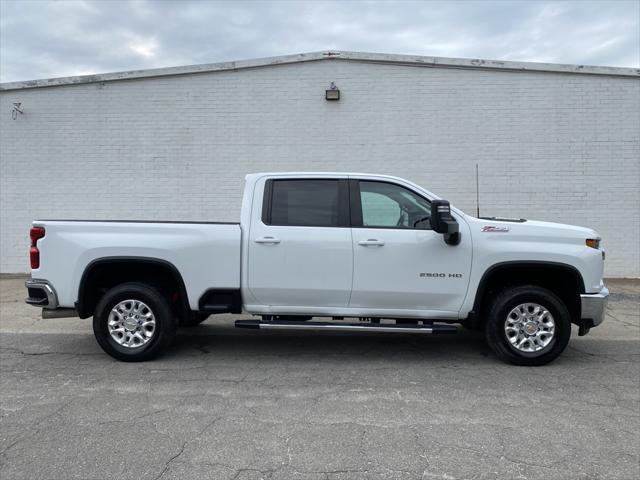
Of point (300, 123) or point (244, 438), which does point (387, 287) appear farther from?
point (300, 123)

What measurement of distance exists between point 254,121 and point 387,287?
22.1 ft

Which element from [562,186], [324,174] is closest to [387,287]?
[324,174]

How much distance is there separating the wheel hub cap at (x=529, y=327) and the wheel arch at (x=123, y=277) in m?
3.43

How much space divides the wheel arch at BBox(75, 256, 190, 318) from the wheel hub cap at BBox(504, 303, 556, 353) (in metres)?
3.43

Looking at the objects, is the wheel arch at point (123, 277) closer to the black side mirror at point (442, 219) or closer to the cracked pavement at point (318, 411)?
the cracked pavement at point (318, 411)

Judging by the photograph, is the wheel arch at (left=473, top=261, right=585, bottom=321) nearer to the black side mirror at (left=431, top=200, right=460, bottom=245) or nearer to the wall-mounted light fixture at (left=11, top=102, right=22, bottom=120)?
the black side mirror at (left=431, top=200, right=460, bottom=245)

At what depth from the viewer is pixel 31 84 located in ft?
36.0

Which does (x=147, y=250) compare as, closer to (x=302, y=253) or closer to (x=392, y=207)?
(x=302, y=253)

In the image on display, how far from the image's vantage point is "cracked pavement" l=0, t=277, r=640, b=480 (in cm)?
314

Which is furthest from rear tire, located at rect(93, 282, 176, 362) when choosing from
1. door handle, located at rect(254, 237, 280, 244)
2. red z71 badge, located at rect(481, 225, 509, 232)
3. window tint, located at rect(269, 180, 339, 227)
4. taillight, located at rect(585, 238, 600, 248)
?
taillight, located at rect(585, 238, 600, 248)

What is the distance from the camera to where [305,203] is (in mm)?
5383

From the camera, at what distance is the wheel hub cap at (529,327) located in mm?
5109

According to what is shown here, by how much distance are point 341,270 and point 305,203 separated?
2.78 ft

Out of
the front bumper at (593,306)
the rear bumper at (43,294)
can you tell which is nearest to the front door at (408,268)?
the front bumper at (593,306)
